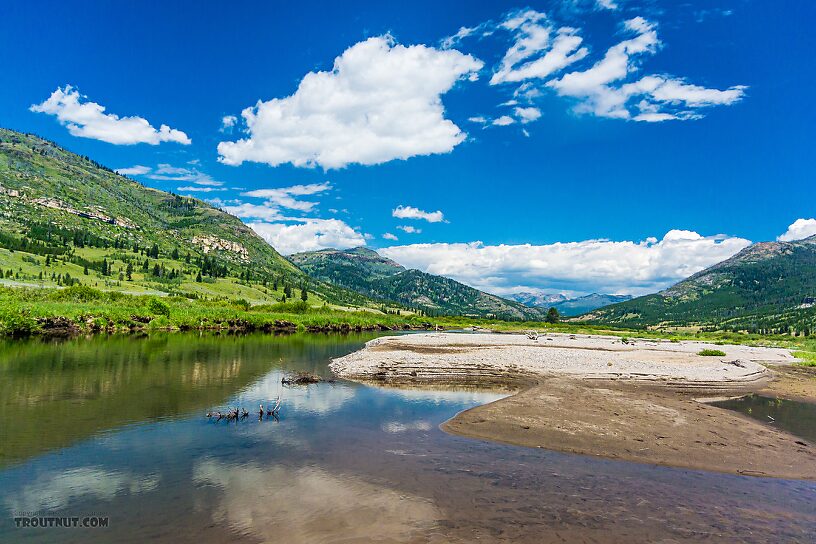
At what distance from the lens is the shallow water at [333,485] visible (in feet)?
40.1

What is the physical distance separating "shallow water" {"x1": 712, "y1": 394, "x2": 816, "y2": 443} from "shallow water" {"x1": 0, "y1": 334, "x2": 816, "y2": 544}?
37.3 ft

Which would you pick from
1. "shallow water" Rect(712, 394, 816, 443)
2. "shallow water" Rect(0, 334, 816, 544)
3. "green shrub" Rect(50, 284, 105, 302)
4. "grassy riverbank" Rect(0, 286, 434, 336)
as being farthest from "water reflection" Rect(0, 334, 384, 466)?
"green shrub" Rect(50, 284, 105, 302)

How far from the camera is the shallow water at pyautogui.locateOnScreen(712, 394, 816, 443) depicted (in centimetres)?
2492

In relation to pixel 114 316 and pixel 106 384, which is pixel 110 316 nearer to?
pixel 114 316

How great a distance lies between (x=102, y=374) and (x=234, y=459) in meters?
27.7

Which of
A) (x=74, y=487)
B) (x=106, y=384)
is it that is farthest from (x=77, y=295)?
(x=74, y=487)

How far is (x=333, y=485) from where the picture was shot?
606 inches

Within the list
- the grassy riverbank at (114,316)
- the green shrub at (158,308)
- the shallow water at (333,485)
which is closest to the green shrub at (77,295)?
the grassy riverbank at (114,316)

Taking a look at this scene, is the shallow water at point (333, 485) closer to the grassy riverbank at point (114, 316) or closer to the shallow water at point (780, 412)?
the shallow water at point (780, 412)

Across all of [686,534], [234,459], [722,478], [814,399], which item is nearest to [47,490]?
[234,459]

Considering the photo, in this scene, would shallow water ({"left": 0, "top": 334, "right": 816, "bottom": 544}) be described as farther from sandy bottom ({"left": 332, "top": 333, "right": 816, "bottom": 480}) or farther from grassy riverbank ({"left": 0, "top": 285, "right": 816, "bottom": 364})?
grassy riverbank ({"left": 0, "top": 285, "right": 816, "bottom": 364})

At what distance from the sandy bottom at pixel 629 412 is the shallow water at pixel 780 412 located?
5.18 ft

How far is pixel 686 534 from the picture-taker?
40.3ft

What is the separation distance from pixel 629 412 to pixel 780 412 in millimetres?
12706
